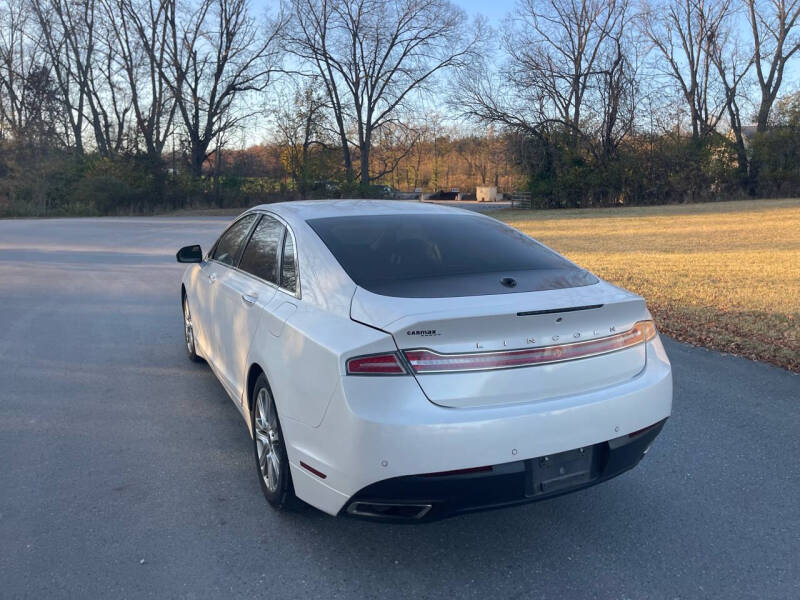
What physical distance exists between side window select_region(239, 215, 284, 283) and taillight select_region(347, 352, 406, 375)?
49.6 inches

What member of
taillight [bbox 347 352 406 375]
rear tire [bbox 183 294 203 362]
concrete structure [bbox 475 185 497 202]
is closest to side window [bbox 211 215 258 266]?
rear tire [bbox 183 294 203 362]

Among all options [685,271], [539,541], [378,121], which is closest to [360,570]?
[539,541]

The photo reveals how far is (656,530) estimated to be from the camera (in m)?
3.26

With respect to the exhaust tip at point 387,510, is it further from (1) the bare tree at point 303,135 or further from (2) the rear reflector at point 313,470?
(1) the bare tree at point 303,135

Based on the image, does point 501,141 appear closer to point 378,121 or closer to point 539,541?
point 378,121

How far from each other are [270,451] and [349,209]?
5.45 ft

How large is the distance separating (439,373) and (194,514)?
163cm

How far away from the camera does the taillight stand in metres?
2.70

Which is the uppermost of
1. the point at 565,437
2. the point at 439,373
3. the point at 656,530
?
the point at 439,373

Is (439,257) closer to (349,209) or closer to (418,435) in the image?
(349,209)

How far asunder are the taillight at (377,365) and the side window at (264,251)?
1.26 metres

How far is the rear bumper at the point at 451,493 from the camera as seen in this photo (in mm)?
2676

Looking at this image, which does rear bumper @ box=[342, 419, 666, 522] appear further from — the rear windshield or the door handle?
the door handle

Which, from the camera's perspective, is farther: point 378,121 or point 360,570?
point 378,121
